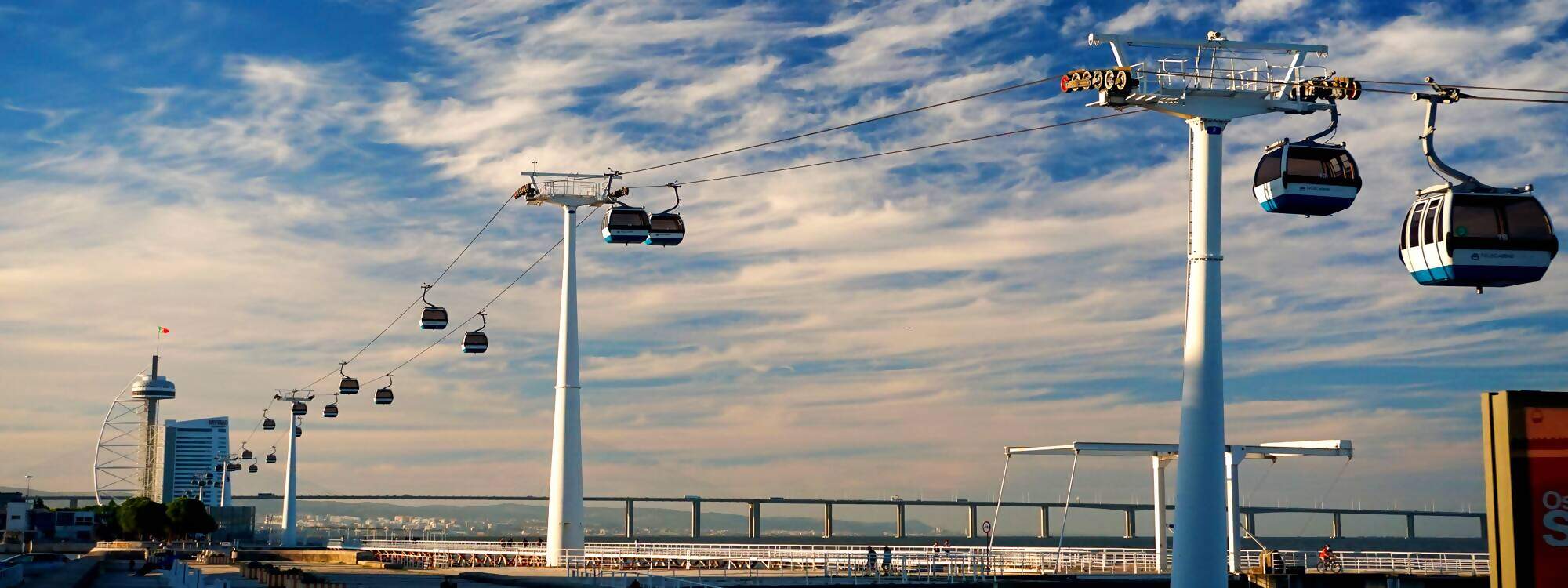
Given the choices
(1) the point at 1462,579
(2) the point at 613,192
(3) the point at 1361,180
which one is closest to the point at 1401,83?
(3) the point at 1361,180

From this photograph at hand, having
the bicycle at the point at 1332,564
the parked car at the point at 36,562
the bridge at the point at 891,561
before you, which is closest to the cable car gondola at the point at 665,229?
the bridge at the point at 891,561

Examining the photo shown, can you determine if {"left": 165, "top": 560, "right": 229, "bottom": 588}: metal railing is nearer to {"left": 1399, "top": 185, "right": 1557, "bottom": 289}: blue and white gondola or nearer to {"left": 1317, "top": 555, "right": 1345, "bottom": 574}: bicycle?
{"left": 1399, "top": 185, "right": 1557, "bottom": 289}: blue and white gondola

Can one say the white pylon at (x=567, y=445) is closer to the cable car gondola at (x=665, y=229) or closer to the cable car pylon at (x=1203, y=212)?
the cable car gondola at (x=665, y=229)

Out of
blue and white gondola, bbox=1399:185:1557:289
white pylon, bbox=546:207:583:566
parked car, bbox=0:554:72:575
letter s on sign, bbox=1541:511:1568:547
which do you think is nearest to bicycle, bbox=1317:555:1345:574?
white pylon, bbox=546:207:583:566

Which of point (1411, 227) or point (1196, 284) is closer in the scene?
point (1411, 227)

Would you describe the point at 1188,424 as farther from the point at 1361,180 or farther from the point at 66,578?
the point at 66,578

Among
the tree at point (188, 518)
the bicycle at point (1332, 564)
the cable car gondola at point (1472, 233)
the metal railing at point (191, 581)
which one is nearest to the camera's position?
the cable car gondola at point (1472, 233)
